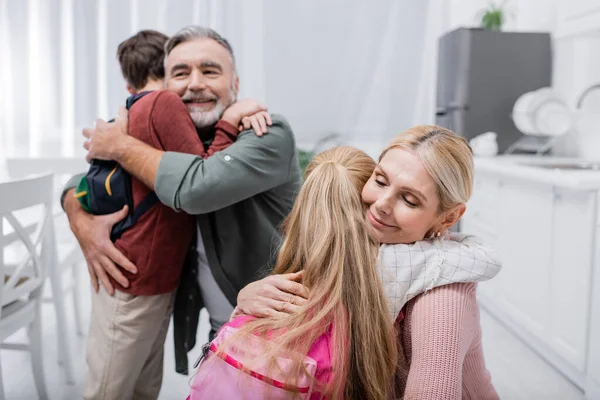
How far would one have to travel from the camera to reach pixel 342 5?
4.41m

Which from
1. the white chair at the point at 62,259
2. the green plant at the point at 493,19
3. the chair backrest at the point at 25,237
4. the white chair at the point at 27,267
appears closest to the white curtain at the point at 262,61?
the green plant at the point at 493,19

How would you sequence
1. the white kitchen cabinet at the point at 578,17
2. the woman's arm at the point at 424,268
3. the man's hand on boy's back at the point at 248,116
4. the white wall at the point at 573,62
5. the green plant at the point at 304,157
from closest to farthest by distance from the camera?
the woman's arm at the point at 424,268, the man's hand on boy's back at the point at 248,116, the white kitchen cabinet at the point at 578,17, the white wall at the point at 573,62, the green plant at the point at 304,157

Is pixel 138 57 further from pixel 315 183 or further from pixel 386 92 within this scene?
pixel 386 92

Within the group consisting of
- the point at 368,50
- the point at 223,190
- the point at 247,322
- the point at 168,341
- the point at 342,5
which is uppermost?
the point at 342,5

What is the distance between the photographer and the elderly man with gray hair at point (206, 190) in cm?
136

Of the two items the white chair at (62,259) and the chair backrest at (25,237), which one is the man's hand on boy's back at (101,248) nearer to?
the chair backrest at (25,237)

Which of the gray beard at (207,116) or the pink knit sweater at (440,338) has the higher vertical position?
the gray beard at (207,116)

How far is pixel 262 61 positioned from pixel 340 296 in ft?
11.8

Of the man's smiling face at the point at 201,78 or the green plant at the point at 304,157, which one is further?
the green plant at the point at 304,157

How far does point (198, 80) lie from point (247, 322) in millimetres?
792

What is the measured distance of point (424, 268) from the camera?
100cm

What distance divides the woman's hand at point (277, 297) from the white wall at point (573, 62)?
7.86ft

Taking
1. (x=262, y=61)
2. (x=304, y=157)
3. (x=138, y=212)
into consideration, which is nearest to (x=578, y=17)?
(x=304, y=157)

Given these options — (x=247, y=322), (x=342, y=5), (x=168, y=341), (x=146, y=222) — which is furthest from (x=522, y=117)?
(x=247, y=322)
